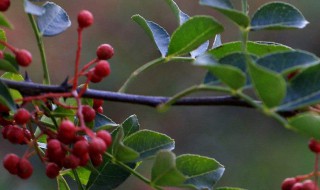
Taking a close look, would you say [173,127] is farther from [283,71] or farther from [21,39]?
[283,71]

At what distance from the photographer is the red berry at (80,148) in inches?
33.4

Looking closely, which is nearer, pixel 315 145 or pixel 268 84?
pixel 268 84

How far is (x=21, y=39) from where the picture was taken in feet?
15.9

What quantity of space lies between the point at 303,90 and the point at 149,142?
0.24m

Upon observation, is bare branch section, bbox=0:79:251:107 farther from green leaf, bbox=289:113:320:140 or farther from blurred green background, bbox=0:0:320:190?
blurred green background, bbox=0:0:320:190

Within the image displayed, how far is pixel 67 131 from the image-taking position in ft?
2.77

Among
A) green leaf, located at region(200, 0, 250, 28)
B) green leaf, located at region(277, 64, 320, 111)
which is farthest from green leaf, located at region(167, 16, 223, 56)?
green leaf, located at region(277, 64, 320, 111)

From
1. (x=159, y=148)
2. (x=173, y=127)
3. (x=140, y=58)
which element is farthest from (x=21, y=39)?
(x=159, y=148)

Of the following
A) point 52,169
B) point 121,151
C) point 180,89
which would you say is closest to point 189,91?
point 121,151

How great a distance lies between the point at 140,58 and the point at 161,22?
0.45 meters

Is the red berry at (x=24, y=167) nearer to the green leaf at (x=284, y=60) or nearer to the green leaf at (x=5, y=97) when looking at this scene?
the green leaf at (x=5, y=97)

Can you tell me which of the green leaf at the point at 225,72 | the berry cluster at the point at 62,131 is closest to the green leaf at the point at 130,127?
the berry cluster at the point at 62,131

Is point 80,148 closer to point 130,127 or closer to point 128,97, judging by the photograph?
point 128,97

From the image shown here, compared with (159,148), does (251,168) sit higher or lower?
lower
